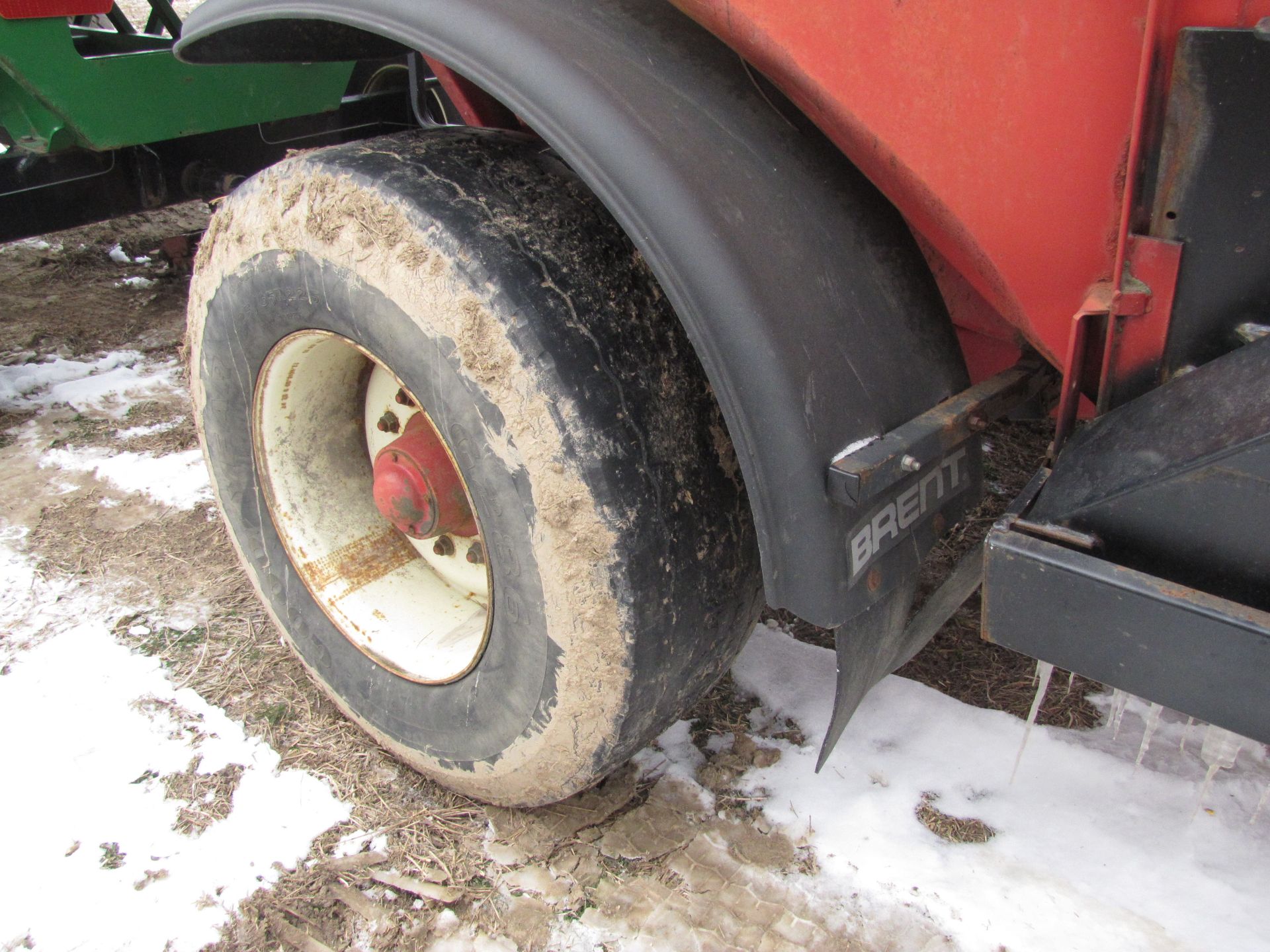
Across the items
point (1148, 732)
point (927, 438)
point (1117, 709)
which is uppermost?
point (927, 438)

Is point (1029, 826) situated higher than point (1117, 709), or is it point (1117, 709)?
point (1117, 709)

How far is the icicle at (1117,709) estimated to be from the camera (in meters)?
1.70

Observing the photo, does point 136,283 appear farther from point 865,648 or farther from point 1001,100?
point 1001,100

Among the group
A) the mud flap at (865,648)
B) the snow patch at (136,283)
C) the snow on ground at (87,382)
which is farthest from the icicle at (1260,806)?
the snow patch at (136,283)

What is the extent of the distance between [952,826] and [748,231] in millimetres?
1154

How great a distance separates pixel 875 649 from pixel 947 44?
0.79 meters

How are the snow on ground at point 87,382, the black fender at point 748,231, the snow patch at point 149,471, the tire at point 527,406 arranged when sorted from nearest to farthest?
the black fender at point 748,231
the tire at point 527,406
the snow patch at point 149,471
the snow on ground at point 87,382

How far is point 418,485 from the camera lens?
1.59 m

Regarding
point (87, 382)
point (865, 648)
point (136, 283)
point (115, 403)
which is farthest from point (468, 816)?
point (136, 283)

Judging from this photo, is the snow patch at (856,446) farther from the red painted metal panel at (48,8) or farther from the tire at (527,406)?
the red painted metal panel at (48,8)

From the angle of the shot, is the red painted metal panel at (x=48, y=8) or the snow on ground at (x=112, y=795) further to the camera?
the red painted metal panel at (x=48, y=8)

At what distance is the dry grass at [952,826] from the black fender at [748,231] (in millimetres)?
650

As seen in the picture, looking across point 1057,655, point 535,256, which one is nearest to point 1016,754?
point 1057,655

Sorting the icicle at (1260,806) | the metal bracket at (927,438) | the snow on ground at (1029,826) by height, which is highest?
the metal bracket at (927,438)
